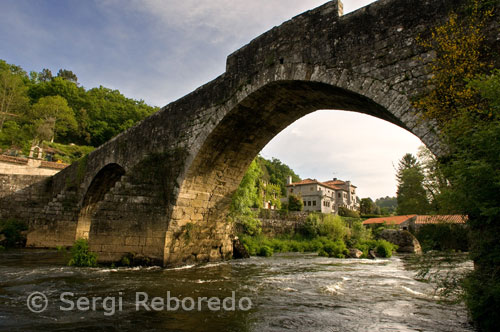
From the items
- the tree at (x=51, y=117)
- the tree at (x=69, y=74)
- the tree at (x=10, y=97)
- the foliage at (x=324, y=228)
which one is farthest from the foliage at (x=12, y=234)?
the tree at (x=69, y=74)

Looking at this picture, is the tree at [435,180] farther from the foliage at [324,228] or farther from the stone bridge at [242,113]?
the foliage at [324,228]

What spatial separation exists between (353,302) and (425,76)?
341cm

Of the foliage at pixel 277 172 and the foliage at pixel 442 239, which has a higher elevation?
the foliage at pixel 277 172

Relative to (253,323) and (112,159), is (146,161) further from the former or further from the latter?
(253,323)

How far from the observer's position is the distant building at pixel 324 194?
46.5 meters

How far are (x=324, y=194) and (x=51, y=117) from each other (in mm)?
36616

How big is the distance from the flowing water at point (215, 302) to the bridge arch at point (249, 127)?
2176 millimetres

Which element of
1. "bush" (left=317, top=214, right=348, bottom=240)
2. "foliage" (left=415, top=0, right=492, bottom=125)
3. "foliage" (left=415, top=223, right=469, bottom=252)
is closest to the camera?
"foliage" (left=415, top=223, right=469, bottom=252)

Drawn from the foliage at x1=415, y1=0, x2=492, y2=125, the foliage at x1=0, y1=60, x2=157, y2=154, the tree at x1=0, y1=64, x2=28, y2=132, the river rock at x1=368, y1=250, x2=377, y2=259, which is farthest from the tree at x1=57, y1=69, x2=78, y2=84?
the foliage at x1=415, y1=0, x2=492, y2=125

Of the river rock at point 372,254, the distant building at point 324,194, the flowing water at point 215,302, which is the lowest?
the river rock at point 372,254

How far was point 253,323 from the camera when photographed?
339cm

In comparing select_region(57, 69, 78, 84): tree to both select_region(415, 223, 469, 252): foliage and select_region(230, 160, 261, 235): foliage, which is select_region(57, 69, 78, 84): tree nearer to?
select_region(230, 160, 261, 235): foliage

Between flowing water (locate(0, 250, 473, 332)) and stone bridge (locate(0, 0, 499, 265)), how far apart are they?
4.71 ft

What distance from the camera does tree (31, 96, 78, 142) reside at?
29.4 meters
